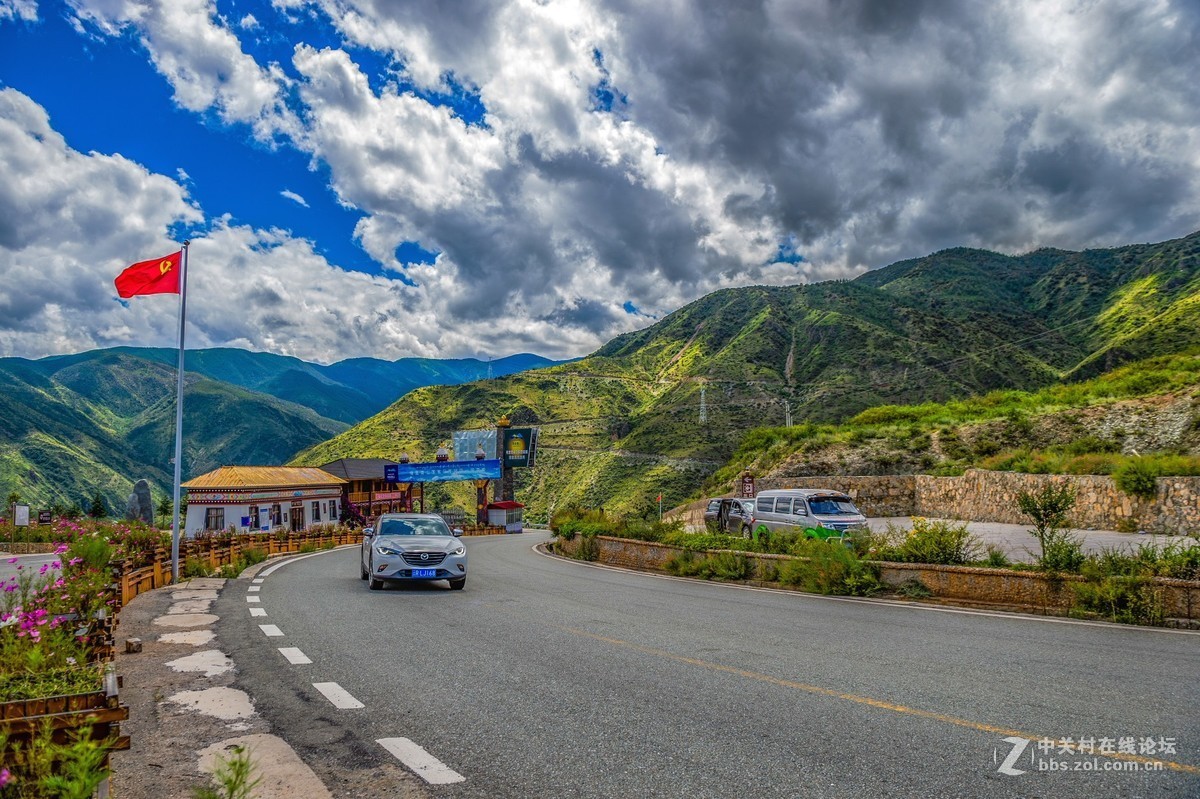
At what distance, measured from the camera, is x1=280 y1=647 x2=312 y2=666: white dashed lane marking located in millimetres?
7797

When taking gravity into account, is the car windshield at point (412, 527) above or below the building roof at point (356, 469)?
below

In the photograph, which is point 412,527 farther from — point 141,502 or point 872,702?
point 141,502

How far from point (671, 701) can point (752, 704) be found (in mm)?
693

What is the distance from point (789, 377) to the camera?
136500mm

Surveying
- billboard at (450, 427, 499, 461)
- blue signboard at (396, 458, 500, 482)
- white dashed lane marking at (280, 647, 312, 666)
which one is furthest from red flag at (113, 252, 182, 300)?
billboard at (450, 427, 499, 461)

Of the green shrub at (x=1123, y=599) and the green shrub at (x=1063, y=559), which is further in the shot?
the green shrub at (x=1063, y=559)

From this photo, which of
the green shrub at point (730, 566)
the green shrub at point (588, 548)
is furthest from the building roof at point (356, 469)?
the green shrub at point (730, 566)

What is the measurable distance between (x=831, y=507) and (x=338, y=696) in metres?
16.9

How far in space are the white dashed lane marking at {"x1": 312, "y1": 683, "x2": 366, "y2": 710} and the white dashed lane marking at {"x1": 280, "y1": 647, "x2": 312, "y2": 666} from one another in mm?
1141

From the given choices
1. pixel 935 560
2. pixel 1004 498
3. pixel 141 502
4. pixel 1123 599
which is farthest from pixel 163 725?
pixel 141 502

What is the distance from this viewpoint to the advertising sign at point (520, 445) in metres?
71.6

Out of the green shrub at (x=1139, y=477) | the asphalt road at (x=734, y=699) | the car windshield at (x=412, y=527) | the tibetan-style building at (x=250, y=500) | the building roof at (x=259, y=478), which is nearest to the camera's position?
the asphalt road at (x=734, y=699)

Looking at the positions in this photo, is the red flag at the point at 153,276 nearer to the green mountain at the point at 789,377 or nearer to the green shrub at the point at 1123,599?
the green shrub at the point at 1123,599

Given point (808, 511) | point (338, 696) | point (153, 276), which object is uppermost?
point (153, 276)
